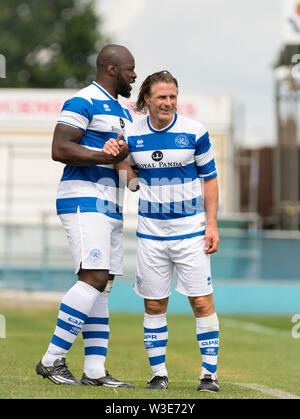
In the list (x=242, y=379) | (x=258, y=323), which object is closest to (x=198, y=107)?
(x=258, y=323)

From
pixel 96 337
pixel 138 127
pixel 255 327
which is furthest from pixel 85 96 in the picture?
pixel 255 327

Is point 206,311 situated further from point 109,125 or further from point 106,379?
point 109,125

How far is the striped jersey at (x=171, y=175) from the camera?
19.6 feet

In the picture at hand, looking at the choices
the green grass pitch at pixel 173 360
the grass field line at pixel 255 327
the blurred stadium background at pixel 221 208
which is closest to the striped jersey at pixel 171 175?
the green grass pitch at pixel 173 360

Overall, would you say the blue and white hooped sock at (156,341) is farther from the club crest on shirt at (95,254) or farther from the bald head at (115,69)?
the bald head at (115,69)

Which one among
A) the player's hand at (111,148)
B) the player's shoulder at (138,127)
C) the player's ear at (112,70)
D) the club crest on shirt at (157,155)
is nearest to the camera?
the player's hand at (111,148)

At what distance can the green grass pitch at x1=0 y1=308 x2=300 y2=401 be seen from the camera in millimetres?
5629

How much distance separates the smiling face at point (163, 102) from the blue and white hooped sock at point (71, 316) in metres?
1.15

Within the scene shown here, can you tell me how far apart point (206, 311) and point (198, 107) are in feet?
62.2

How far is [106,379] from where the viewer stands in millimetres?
6094

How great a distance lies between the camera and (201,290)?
6.00 meters

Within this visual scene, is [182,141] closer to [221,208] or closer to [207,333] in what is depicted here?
[207,333]
